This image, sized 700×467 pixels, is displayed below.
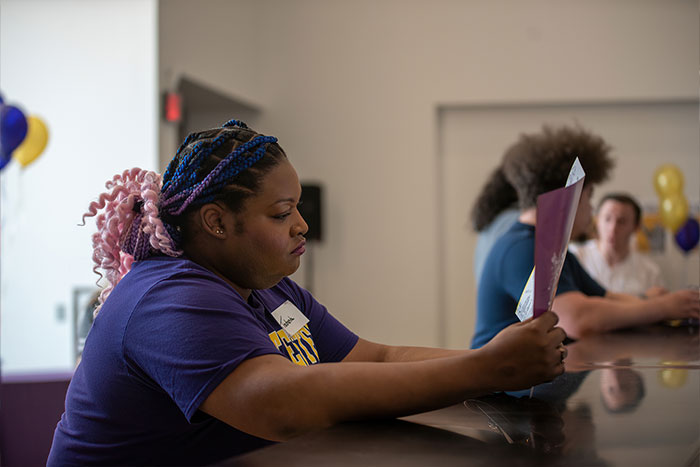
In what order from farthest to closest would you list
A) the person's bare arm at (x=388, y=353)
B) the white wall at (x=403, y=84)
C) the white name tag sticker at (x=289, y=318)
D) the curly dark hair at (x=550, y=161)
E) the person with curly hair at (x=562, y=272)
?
the white wall at (x=403, y=84), the curly dark hair at (x=550, y=161), the person with curly hair at (x=562, y=272), the person's bare arm at (x=388, y=353), the white name tag sticker at (x=289, y=318)

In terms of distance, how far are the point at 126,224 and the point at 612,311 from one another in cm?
147

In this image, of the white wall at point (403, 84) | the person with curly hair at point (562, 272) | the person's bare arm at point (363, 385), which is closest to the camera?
the person's bare arm at point (363, 385)

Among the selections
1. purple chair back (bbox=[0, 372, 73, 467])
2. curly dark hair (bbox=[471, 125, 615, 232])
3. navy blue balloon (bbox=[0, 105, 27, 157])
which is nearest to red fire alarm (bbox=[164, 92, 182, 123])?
navy blue balloon (bbox=[0, 105, 27, 157])

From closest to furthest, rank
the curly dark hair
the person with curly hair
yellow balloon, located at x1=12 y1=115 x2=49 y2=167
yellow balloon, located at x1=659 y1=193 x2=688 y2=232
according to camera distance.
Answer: the person with curly hair < the curly dark hair < yellow balloon, located at x1=12 y1=115 x2=49 y2=167 < yellow balloon, located at x1=659 y1=193 x2=688 y2=232

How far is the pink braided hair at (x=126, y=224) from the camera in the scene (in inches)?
39.0

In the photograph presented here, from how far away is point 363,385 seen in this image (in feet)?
2.48

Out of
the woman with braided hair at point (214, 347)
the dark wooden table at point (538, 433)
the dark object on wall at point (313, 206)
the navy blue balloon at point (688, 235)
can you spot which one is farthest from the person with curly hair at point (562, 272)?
the dark object on wall at point (313, 206)

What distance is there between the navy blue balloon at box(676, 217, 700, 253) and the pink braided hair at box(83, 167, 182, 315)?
14.8 feet

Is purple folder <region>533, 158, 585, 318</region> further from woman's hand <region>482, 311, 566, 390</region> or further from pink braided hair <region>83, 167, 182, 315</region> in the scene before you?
pink braided hair <region>83, 167, 182, 315</region>

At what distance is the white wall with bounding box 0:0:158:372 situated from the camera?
12.2 feet

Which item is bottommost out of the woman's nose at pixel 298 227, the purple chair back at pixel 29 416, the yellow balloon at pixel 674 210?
the purple chair back at pixel 29 416

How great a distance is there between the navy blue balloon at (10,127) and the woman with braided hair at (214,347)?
7.51 feet

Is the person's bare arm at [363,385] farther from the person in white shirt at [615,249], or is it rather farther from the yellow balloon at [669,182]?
the yellow balloon at [669,182]

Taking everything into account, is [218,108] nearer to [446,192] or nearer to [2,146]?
[446,192]
